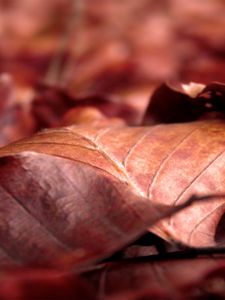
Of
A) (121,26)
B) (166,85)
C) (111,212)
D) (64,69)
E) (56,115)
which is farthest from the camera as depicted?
(121,26)

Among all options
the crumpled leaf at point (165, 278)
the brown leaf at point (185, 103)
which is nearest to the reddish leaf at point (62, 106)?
the brown leaf at point (185, 103)

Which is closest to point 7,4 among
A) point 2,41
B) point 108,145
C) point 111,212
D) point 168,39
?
point 2,41

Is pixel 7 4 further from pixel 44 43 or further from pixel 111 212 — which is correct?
pixel 111 212

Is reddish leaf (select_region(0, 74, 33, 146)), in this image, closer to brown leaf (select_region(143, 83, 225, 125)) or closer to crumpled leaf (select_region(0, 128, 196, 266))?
brown leaf (select_region(143, 83, 225, 125))

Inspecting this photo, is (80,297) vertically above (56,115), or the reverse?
(80,297)

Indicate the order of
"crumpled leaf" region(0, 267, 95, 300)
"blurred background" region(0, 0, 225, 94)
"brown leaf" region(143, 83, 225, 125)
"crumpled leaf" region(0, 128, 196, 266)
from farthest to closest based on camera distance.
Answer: "blurred background" region(0, 0, 225, 94), "brown leaf" region(143, 83, 225, 125), "crumpled leaf" region(0, 128, 196, 266), "crumpled leaf" region(0, 267, 95, 300)

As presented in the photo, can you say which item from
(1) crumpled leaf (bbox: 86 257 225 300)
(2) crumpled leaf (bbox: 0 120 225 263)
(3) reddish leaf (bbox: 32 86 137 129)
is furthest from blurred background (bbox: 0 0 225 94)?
(1) crumpled leaf (bbox: 86 257 225 300)
